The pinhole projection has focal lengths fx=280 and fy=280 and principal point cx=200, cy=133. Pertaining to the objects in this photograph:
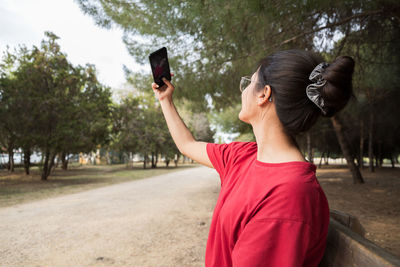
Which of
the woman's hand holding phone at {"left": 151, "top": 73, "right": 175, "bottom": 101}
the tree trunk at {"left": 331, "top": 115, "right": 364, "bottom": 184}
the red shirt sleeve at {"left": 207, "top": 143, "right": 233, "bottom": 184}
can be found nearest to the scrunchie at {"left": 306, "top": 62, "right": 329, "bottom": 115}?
the red shirt sleeve at {"left": 207, "top": 143, "right": 233, "bottom": 184}

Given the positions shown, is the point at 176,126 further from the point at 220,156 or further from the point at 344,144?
the point at 344,144

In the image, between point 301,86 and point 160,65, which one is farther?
point 160,65

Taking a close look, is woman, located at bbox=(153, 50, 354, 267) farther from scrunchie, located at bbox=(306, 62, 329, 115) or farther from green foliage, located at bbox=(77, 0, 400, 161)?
green foliage, located at bbox=(77, 0, 400, 161)

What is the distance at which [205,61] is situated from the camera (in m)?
6.94

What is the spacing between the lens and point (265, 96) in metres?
1.30

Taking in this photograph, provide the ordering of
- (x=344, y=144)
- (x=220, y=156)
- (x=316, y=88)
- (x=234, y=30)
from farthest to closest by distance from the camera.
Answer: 1. (x=344, y=144)
2. (x=234, y=30)
3. (x=220, y=156)
4. (x=316, y=88)

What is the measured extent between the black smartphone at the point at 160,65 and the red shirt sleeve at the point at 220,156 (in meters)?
0.55

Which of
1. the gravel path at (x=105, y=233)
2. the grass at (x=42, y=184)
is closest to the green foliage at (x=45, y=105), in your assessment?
the grass at (x=42, y=184)

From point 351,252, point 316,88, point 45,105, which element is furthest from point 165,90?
point 45,105

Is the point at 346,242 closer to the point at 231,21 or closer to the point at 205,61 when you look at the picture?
the point at 231,21

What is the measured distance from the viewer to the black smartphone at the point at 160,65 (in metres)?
1.73

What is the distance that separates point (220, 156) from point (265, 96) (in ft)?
1.79

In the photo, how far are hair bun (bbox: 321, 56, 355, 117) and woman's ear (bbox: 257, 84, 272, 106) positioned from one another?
0.23 metres

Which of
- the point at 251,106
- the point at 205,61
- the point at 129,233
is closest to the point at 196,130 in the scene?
the point at 205,61
